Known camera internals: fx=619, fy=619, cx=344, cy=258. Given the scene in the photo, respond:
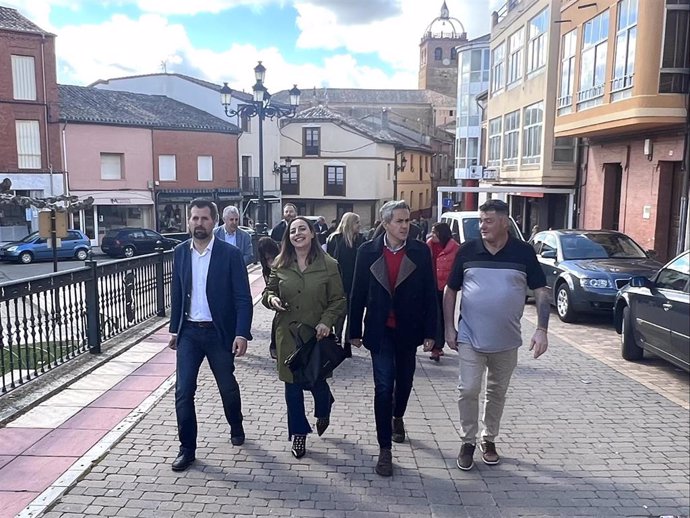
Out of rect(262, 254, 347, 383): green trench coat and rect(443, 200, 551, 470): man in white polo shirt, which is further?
rect(262, 254, 347, 383): green trench coat

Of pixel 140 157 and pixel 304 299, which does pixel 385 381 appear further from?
pixel 140 157

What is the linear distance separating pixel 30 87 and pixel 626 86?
28.0m

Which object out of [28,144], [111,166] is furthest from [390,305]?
[111,166]

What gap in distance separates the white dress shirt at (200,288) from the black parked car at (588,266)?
7.23 meters

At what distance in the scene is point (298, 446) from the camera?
4.57 metres

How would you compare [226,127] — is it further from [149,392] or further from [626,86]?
[149,392]

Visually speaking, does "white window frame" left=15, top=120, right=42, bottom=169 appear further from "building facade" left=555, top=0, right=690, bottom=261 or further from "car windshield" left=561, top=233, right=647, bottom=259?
"car windshield" left=561, top=233, right=647, bottom=259

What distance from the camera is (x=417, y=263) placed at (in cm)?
441

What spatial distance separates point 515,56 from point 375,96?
57.7m

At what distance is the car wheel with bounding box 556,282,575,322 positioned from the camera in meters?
10.4

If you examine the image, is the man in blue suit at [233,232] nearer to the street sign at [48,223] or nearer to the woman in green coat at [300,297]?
the woman in green coat at [300,297]

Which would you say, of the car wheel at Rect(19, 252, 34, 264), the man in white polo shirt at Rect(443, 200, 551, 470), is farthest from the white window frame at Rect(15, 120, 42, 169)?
the man in white polo shirt at Rect(443, 200, 551, 470)

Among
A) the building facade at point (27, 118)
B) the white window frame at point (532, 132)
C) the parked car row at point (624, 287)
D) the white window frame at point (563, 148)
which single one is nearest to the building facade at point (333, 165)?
the building facade at point (27, 118)

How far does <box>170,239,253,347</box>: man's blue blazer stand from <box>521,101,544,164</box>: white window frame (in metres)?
20.2
